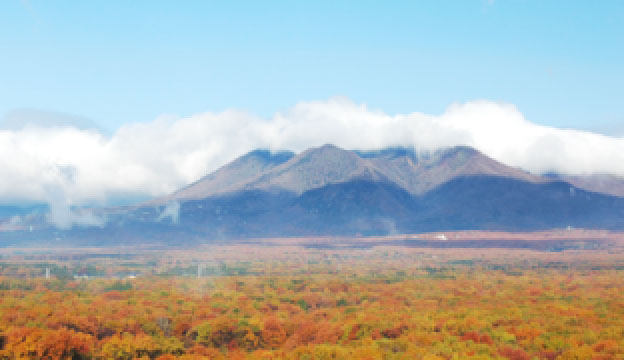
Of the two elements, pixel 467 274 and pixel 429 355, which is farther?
pixel 467 274

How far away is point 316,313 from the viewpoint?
254 feet

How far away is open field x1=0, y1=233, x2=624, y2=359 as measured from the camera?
166 feet

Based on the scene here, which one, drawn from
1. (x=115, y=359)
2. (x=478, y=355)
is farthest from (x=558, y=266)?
(x=115, y=359)

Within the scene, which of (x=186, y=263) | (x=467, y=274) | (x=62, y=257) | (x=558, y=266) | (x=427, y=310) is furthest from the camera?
(x=62, y=257)

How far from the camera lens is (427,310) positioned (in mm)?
75688

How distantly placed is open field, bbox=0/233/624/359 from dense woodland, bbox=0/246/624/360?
0.58 ft

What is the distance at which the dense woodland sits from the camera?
50.7 meters

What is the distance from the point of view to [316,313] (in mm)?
77438

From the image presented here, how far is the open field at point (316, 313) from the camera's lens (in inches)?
1997

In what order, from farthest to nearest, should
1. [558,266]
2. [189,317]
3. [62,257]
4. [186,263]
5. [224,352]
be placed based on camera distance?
[62,257] → [186,263] → [558,266] → [189,317] → [224,352]

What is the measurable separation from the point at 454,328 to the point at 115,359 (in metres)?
30.0

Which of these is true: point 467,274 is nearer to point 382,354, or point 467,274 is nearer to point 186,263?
point 186,263

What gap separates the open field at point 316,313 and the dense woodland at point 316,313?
0.18 metres

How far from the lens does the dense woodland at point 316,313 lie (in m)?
50.7
